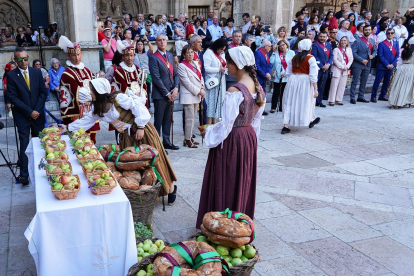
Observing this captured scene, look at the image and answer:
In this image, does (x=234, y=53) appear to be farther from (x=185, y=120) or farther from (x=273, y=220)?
(x=185, y=120)

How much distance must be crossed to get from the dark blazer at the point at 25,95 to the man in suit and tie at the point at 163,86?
1.95 metres

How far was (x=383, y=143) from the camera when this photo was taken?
25.8 feet

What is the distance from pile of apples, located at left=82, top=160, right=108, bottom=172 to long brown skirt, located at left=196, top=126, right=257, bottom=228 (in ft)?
3.43

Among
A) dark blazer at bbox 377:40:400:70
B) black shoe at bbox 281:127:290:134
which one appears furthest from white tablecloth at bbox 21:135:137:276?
dark blazer at bbox 377:40:400:70

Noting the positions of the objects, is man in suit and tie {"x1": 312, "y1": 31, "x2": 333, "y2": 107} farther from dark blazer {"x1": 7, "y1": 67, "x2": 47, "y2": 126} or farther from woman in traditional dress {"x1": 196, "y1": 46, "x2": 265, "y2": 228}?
dark blazer {"x1": 7, "y1": 67, "x2": 47, "y2": 126}

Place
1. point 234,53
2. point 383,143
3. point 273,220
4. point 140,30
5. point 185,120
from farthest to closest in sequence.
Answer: point 140,30, point 383,143, point 185,120, point 273,220, point 234,53

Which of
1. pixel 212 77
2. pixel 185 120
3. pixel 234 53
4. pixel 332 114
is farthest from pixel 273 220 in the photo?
pixel 332 114

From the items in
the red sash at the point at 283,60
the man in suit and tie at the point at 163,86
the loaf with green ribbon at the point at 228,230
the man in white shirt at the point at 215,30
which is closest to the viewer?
the loaf with green ribbon at the point at 228,230

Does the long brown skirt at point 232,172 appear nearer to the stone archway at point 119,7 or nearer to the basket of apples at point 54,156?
the basket of apples at point 54,156

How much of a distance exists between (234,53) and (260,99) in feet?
1.63

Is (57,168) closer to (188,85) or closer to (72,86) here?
(72,86)

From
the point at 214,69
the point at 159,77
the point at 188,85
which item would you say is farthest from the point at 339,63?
the point at 159,77

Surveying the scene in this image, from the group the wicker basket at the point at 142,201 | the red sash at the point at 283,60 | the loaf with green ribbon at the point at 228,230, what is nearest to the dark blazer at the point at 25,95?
the wicker basket at the point at 142,201

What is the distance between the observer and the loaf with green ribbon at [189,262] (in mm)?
2545
